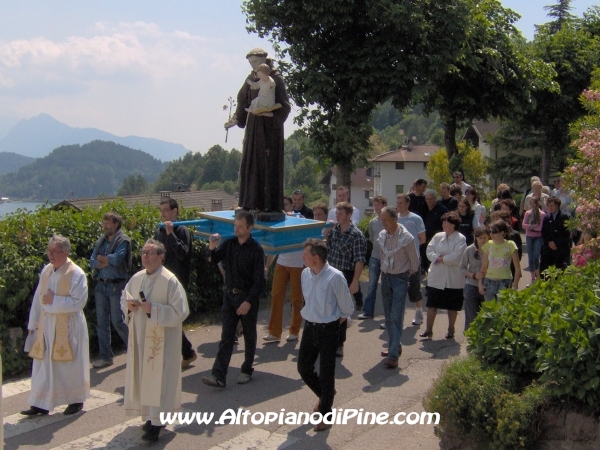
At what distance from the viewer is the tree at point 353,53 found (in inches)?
656

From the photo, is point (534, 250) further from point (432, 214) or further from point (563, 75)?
point (563, 75)

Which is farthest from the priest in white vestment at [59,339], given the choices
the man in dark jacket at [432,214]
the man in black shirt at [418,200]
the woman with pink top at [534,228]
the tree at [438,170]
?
the tree at [438,170]

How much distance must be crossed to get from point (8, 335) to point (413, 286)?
4.96 meters

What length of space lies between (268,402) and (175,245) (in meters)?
2.26

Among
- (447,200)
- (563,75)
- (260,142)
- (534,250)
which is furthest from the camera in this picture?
(563,75)

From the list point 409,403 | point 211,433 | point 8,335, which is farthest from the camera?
point 8,335

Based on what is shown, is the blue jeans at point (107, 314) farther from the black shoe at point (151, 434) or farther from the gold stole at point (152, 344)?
the black shoe at point (151, 434)

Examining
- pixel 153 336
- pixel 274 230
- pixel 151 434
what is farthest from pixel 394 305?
pixel 151 434

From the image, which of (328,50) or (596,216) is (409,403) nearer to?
(596,216)

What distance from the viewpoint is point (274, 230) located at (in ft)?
28.1

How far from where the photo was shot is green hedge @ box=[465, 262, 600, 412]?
514 centimetres

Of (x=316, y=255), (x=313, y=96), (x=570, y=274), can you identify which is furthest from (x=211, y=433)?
(x=313, y=96)

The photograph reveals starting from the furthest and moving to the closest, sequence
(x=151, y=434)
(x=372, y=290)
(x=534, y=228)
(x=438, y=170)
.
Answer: (x=438, y=170)
(x=534, y=228)
(x=372, y=290)
(x=151, y=434)

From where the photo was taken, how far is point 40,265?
8.84 meters
